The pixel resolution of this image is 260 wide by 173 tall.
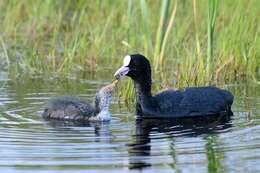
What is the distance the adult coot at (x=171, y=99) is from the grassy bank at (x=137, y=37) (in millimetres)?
807

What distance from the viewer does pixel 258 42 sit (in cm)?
1270

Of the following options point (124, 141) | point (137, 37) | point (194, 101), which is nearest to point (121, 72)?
point (194, 101)

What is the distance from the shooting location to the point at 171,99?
36.6ft

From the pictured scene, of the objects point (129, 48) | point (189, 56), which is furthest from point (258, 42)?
point (129, 48)

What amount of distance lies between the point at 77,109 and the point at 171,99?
1132mm

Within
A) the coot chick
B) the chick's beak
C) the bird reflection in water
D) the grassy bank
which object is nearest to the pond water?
the bird reflection in water

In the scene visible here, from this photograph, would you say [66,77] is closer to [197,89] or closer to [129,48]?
[129,48]

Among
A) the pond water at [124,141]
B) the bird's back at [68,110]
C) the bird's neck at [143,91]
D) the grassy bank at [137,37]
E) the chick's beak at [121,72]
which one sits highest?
the grassy bank at [137,37]

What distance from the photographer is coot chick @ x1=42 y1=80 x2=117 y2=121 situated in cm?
1080

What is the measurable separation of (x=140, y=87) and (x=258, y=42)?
2158 millimetres

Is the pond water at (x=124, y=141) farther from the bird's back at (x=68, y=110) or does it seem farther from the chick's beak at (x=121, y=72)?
the chick's beak at (x=121, y=72)

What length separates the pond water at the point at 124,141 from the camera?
8.30 meters

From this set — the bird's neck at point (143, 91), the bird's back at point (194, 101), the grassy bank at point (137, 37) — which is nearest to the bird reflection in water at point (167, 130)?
the bird's back at point (194, 101)

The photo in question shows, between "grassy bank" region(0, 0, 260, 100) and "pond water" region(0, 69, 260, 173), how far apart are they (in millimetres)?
797
